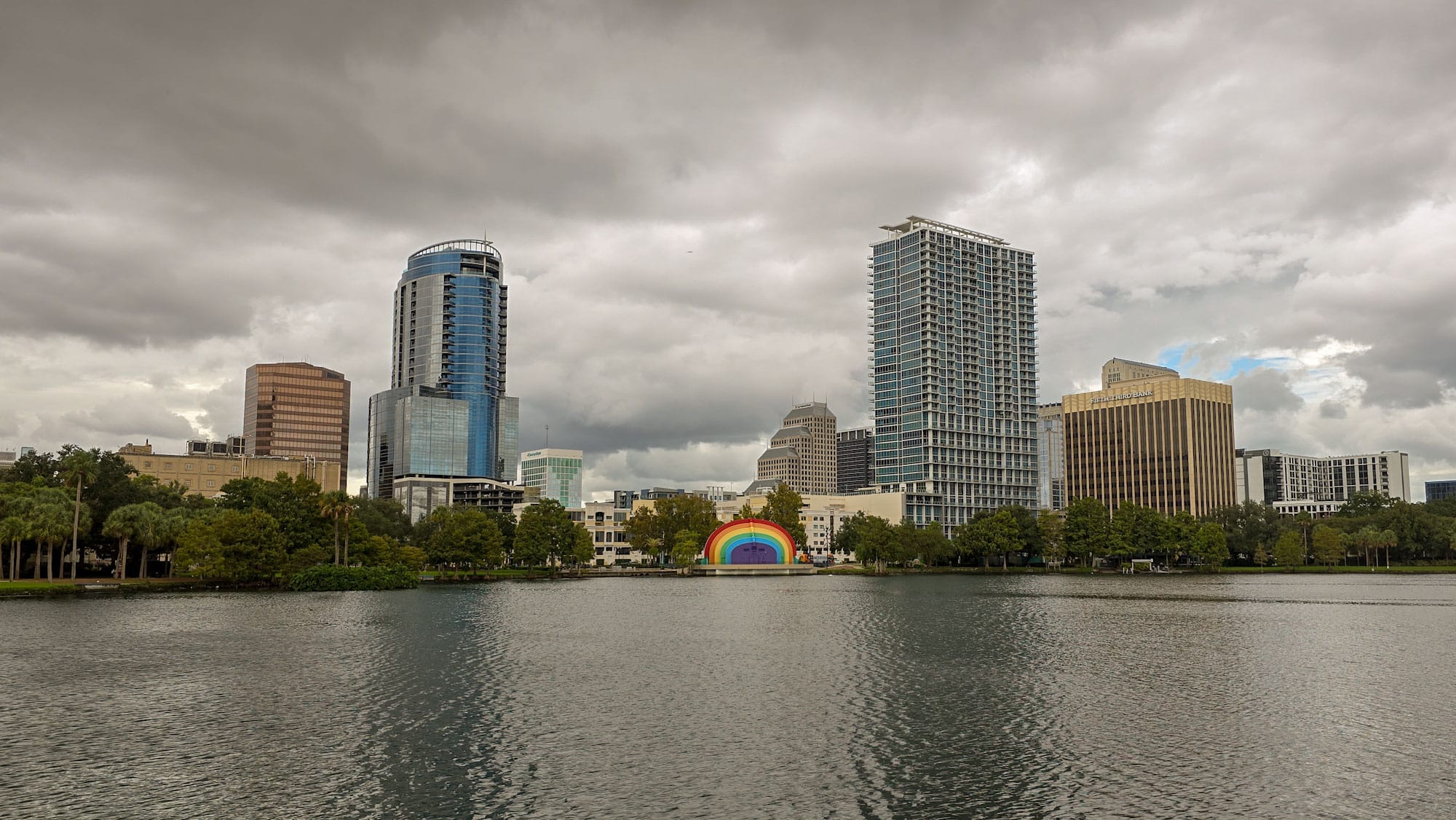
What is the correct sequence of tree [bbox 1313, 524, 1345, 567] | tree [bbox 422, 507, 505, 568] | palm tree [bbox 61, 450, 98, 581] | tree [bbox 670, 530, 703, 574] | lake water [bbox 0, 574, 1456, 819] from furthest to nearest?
tree [bbox 1313, 524, 1345, 567]
tree [bbox 670, 530, 703, 574]
tree [bbox 422, 507, 505, 568]
palm tree [bbox 61, 450, 98, 581]
lake water [bbox 0, 574, 1456, 819]

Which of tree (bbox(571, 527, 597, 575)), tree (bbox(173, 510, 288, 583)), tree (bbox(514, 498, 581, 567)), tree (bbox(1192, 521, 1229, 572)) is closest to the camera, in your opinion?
tree (bbox(173, 510, 288, 583))

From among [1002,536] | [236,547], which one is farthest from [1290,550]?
[236,547]

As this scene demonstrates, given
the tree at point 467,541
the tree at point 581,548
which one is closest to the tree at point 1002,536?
the tree at point 581,548

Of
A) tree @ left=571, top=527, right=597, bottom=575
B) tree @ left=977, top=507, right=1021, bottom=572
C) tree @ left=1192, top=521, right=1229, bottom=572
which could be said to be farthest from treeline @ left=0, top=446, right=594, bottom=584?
tree @ left=1192, top=521, right=1229, bottom=572

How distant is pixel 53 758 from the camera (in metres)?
33.8

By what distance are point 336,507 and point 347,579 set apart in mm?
10391

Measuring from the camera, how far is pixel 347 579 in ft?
408

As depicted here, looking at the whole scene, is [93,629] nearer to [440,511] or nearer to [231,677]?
[231,677]

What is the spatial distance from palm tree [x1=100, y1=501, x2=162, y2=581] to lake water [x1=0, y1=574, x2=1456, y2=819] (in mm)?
38217

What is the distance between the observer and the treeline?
11475 centimetres

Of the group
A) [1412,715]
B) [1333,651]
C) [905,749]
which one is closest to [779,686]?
[905,749]

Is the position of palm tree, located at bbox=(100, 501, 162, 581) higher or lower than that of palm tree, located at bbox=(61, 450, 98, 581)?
lower

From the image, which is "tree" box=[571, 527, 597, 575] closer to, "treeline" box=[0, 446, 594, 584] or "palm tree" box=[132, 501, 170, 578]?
"treeline" box=[0, 446, 594, 584]

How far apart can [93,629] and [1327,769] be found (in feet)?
247
